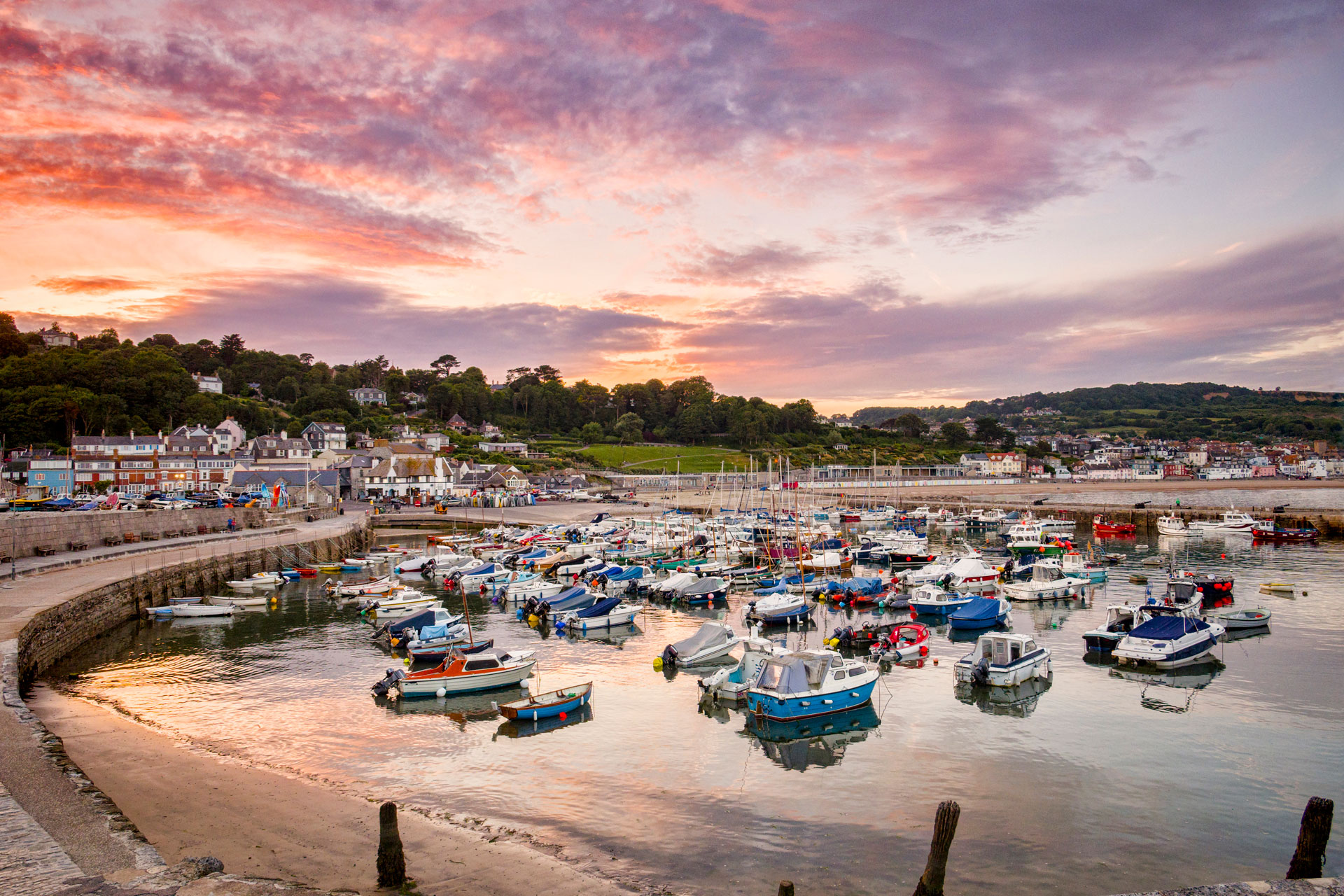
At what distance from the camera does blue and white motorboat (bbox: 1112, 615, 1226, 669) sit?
27.5m

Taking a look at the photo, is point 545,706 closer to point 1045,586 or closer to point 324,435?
point 1045,586

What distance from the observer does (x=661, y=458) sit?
555ft

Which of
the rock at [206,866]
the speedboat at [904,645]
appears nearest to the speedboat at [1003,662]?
the speedboat at [904,645]

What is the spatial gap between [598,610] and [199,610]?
63.0 ft

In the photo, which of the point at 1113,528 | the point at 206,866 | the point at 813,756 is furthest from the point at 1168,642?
the point at 1113,528

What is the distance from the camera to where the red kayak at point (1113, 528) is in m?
74.1

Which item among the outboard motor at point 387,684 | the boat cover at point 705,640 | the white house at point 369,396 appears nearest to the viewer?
the outboard motor at point 387,684

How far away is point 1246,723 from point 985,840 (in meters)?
12.1

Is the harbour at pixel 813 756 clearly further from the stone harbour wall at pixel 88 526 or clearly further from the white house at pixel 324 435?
the white house at pixel 324 435

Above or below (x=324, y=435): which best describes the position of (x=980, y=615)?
below

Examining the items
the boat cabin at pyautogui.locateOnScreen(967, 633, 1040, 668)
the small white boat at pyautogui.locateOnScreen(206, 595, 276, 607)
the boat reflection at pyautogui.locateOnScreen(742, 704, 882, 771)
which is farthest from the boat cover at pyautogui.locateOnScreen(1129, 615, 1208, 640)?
the small white boat at pyautogui.locateOnScreen(206, 595, 276, 607)

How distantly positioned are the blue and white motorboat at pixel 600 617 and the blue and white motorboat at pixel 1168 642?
19.9 meters

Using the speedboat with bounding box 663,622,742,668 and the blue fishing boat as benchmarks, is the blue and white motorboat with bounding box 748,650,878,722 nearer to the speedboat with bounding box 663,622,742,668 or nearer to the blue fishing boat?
the blue fishing boat

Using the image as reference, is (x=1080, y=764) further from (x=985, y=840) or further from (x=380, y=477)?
(x=380, y=477)
